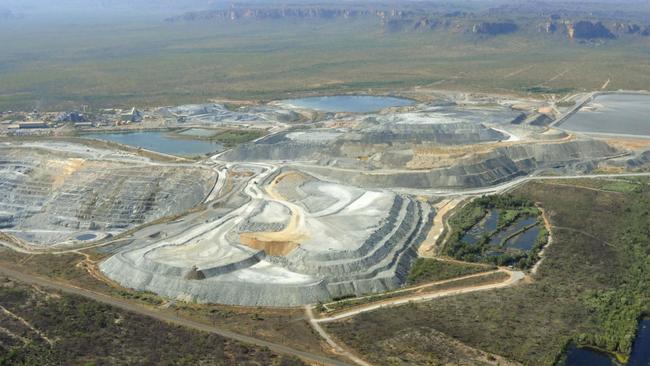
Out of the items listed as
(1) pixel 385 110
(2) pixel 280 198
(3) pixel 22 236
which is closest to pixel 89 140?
(3) pixel 22 236

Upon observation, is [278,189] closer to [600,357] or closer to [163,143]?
[163,143]

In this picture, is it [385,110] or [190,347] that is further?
[385,110]

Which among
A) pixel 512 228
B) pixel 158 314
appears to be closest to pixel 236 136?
pixel 512 228

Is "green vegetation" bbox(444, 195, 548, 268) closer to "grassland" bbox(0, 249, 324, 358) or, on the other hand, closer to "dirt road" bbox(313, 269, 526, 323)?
"dirt road" bbox(313, 269, 526, 323)

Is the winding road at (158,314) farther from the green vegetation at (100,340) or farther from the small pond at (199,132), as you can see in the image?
the small pond at (199,132)

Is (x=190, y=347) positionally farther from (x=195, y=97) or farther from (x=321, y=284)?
(x=195, y=97)

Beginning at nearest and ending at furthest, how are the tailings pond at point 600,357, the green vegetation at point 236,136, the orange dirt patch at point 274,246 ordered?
1. the tailings pond at point 600,357
2. the orange dirt patch at point 274,246
3. the green vegetation at point 236,136

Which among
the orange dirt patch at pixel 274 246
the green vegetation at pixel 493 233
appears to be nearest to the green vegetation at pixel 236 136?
the green vegetation at pixel 493 233

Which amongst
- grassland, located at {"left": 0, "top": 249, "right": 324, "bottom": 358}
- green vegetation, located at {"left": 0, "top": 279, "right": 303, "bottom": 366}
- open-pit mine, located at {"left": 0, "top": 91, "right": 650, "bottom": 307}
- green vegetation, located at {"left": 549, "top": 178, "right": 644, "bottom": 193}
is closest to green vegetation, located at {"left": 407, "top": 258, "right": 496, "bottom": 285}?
open-pit mine, located at {"left": 0, "top": 91, "right": 650, "bottom": 307}
